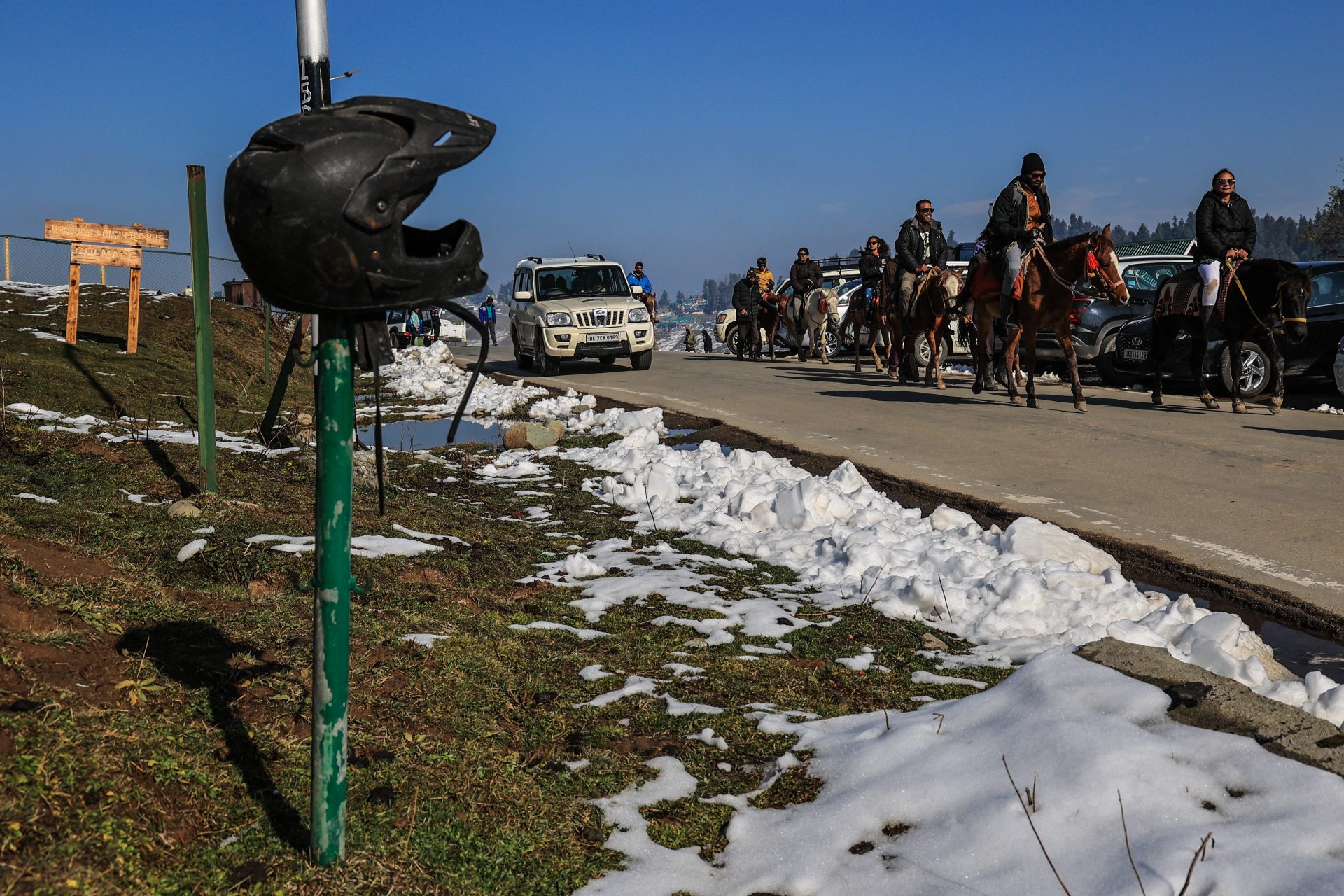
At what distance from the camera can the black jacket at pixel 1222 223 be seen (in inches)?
518

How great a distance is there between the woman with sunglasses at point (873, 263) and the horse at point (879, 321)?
0.87ft

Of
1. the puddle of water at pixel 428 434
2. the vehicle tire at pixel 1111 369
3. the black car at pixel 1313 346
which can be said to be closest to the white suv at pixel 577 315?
the puddle of water at pixel 428 434

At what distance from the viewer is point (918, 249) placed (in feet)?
62.4

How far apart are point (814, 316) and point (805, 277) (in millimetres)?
1003

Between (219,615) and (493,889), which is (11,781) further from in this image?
(219,615)

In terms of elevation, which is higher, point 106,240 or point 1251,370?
point 106,240

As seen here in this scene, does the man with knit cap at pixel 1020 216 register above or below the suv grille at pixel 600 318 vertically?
above

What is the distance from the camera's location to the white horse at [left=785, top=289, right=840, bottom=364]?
87.0ft

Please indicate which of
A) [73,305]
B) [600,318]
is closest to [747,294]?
[600,318]

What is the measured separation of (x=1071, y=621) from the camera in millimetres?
5113

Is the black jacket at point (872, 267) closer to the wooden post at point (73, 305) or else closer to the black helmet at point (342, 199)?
the wooden post at point (73, 305)

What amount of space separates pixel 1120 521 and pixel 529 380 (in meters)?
14.4

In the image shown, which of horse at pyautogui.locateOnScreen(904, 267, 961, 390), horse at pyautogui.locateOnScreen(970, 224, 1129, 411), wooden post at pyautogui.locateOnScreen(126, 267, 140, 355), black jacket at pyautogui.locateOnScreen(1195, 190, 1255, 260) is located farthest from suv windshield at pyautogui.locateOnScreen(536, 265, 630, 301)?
black jacket at pyautogui.locateOnScreen(1195, 190, 1255, 260)

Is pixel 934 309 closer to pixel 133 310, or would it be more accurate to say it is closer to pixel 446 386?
pixel 446 386
